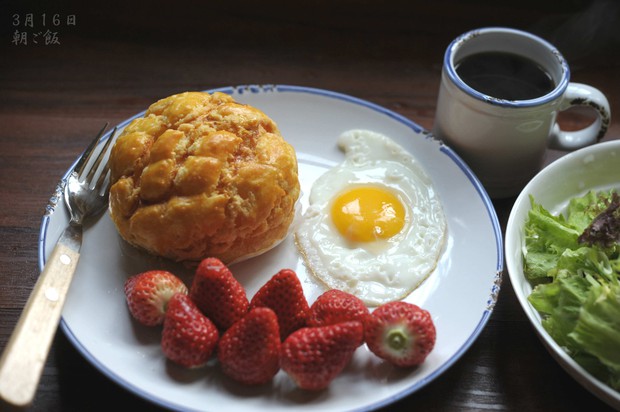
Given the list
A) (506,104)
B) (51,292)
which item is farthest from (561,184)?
(51,292)

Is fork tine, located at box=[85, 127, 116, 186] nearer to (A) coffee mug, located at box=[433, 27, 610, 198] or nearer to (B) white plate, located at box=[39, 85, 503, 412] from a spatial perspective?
(B) white plate, located at box=[39, 85, 503, 412]

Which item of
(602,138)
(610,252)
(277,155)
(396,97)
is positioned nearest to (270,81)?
(396,97)

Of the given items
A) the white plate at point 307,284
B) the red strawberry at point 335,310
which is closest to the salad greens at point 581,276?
the white plate at point 307,284

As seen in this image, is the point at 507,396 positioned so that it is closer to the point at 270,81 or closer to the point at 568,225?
the point at 568,225

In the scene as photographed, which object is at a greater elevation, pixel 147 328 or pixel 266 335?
pixel 266 335

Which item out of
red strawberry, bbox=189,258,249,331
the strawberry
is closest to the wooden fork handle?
red strawberry, bbox=189,258,249,331

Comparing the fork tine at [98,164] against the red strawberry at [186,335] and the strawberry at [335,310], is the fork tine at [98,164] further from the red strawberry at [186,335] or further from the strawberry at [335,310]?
the strawberry at [335,310]
